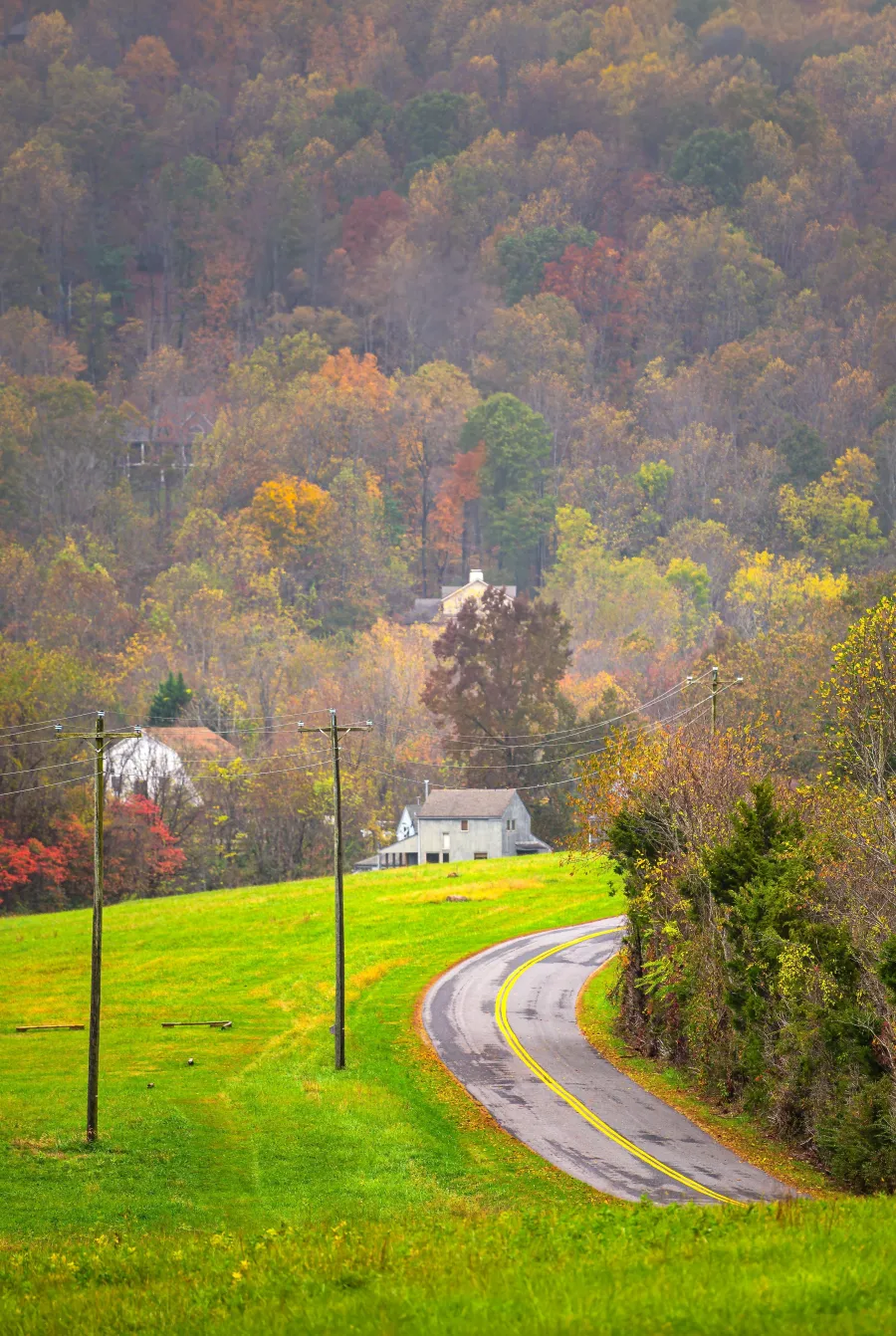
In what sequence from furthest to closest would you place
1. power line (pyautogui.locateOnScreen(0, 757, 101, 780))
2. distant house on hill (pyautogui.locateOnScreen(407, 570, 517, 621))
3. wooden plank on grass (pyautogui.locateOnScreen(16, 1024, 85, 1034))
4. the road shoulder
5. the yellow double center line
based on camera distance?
distant house on hill (pyautogui.locateOnScreen(407, 570, 517, 621)) < power line (pyautogui.locateOnScreen(0, 757, 101, 780)) < wooden plank on grass (pyautogui.locateOnScreen(16, 1024, 85, 1034)) < the road shoulder < the yellow double center line

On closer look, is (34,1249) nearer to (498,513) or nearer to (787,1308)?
(787,1308)

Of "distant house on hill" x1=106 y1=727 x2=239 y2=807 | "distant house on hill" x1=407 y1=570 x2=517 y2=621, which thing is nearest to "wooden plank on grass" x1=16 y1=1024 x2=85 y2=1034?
"distant house on hill" x1=106 y1=727 x2=239 y2=807

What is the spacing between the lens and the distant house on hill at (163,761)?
287 ft

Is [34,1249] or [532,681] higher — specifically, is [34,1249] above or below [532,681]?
below

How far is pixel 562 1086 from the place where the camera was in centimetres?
3728

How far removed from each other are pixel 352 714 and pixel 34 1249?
89.0 m

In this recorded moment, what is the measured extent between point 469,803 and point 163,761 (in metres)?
18.2

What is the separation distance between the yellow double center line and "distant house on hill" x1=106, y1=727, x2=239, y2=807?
115 ft

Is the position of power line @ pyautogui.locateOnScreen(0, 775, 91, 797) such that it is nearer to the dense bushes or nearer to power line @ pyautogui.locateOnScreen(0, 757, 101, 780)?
power line @ pyautogui.locateOnScreen(0, 757, 101, 780)

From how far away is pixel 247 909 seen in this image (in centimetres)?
6494

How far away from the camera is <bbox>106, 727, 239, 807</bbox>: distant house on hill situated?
3450 inches

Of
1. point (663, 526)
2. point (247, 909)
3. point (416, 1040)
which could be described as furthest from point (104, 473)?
point (416, 1040)

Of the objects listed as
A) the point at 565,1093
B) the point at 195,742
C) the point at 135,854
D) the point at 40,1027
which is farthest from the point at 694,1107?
the point at 195,742

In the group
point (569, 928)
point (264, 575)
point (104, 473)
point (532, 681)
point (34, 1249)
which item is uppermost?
point (104, 473)
